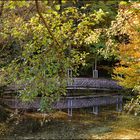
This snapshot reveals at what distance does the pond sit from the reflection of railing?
58cm

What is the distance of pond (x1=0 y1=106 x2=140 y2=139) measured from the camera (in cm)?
1337

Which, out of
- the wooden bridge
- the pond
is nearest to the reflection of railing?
the wooden bridge

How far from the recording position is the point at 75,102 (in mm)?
18516

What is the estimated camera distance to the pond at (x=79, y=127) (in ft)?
43.9

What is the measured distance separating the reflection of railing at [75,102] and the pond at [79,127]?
0.58 metres

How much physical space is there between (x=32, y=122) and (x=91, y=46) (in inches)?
430

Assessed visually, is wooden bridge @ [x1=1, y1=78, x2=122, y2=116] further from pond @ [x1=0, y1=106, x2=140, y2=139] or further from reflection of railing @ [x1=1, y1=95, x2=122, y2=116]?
pond @ [x1=0, y1=106, x2=140, y2=139]

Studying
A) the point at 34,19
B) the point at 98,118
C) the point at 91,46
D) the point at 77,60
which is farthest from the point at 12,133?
the point at 91,46

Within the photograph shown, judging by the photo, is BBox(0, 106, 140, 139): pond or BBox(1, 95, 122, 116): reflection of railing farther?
BBox(1, 95, 122, 116): reflection of railing

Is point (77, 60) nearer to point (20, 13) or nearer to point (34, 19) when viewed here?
point (34, 19)

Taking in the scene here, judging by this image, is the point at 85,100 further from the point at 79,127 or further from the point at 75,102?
the point at 79,127

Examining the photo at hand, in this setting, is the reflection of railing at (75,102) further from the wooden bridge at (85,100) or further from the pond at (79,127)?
the pond at (79,127)

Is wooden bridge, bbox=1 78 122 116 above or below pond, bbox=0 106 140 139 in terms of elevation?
above

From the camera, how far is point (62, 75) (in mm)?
5340
